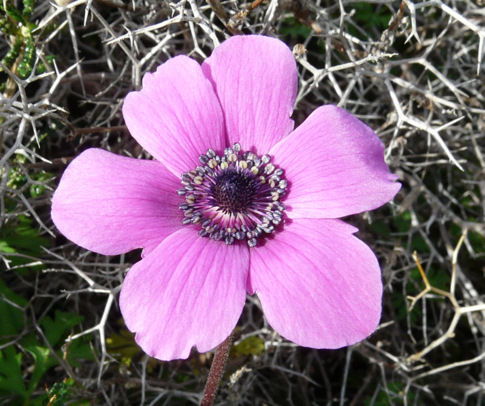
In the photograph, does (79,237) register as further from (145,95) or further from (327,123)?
(327,123)

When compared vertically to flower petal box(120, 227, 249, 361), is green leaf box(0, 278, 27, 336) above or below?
below

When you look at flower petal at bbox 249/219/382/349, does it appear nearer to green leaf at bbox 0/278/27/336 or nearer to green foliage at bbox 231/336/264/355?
green foliage at bbox 231/336/264/355

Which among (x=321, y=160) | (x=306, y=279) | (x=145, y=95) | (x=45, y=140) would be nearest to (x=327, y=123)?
(x=321, y=160)

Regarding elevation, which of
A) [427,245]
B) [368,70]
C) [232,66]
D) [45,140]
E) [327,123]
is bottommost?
[427,245]

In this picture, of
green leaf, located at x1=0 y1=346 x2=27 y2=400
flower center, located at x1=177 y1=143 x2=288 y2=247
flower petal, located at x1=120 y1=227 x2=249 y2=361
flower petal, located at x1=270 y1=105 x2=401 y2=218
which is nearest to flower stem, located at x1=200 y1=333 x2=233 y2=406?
flower petal, located at x1=120 y1=227 x2=249 y2=361

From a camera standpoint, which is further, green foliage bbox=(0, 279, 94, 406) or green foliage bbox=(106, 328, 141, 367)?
green foliage bbox=(106, 328, 141, 367)

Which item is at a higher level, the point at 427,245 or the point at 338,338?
the point at 338,338

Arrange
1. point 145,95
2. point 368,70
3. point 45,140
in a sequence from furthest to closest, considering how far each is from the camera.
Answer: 1. point 45,140
2. point 368,70
3. point 145,95

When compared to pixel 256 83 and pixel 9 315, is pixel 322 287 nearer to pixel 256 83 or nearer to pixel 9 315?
pixel 256 83
